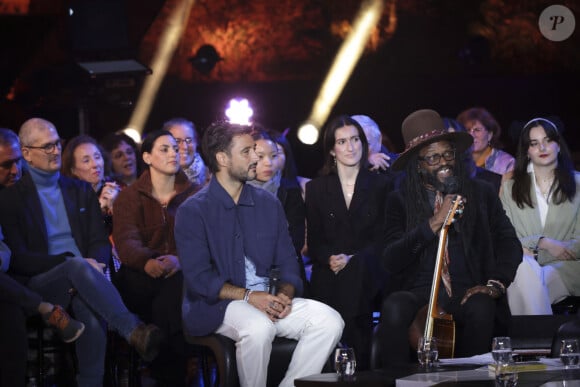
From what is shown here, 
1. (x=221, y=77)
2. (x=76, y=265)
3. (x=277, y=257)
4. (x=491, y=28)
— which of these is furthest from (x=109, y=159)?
(x=491, y=28)

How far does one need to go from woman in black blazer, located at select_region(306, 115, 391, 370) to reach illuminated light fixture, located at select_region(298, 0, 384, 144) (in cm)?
484

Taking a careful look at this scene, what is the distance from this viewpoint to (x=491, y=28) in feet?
37.1

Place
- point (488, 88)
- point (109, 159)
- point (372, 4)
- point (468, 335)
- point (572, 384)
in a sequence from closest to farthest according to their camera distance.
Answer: point (572, 384)
point (468, 335)
point (109, 159)
point (488, 88)
point (372, 4)

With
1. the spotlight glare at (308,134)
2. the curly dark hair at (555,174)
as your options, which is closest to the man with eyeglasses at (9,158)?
the curly dark hair at (555,174)

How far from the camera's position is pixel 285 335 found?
200 inches

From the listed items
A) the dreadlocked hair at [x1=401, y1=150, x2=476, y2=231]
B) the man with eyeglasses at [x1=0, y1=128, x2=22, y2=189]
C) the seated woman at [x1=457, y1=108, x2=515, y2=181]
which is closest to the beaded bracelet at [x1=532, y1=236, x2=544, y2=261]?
the dreadlocked hair at [x1=401, y1=150, x2=476, y2=231]

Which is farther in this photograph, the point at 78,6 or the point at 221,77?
the point at 221,77

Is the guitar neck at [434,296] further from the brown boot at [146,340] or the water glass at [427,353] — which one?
the brown boot at [146,340]

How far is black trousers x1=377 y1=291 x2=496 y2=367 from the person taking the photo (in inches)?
193

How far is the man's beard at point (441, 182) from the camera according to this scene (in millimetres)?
5152

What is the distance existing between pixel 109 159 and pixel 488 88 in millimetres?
5013

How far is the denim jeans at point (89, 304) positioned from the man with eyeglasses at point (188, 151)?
6.62 ft

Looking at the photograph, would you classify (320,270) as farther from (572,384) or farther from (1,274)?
(572,384)

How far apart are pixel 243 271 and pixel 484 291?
131cm
